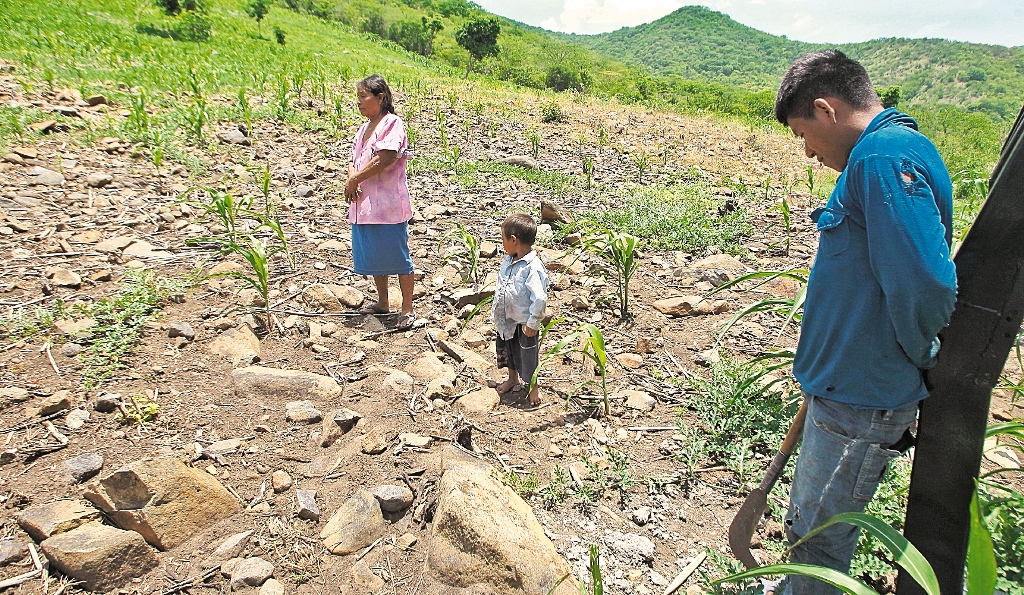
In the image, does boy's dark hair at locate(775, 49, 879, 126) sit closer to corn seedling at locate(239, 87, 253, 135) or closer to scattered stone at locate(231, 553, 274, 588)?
scattered stone at locate(231, 553, 274, 588)

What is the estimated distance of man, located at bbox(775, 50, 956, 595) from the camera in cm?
117

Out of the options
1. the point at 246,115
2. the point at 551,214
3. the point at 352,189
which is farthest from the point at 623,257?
the point at 246,115

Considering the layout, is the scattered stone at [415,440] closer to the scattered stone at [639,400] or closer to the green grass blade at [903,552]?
the scattered stone at [639,400]

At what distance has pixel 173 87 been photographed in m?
8.28

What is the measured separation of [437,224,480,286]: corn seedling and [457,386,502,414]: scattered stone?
55.0 inches

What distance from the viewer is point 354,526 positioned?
6.86ft

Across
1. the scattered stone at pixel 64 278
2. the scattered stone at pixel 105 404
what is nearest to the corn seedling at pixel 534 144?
the scattered stone at pixel 64 278

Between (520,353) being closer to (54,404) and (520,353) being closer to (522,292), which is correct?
(522,292)

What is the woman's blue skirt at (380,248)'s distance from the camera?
3689mm

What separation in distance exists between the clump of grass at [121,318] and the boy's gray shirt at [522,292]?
195 cm

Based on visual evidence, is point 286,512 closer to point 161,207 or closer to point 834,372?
point 834,372

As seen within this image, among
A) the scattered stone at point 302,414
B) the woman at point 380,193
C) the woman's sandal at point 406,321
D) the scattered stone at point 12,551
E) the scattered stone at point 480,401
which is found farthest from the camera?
the woman's sandal at point 406,321

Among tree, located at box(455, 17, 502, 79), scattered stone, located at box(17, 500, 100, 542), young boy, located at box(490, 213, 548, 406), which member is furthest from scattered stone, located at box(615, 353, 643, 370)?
tree, located at box(455, 17, 502, 79)

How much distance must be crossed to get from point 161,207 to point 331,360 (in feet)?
9.26
